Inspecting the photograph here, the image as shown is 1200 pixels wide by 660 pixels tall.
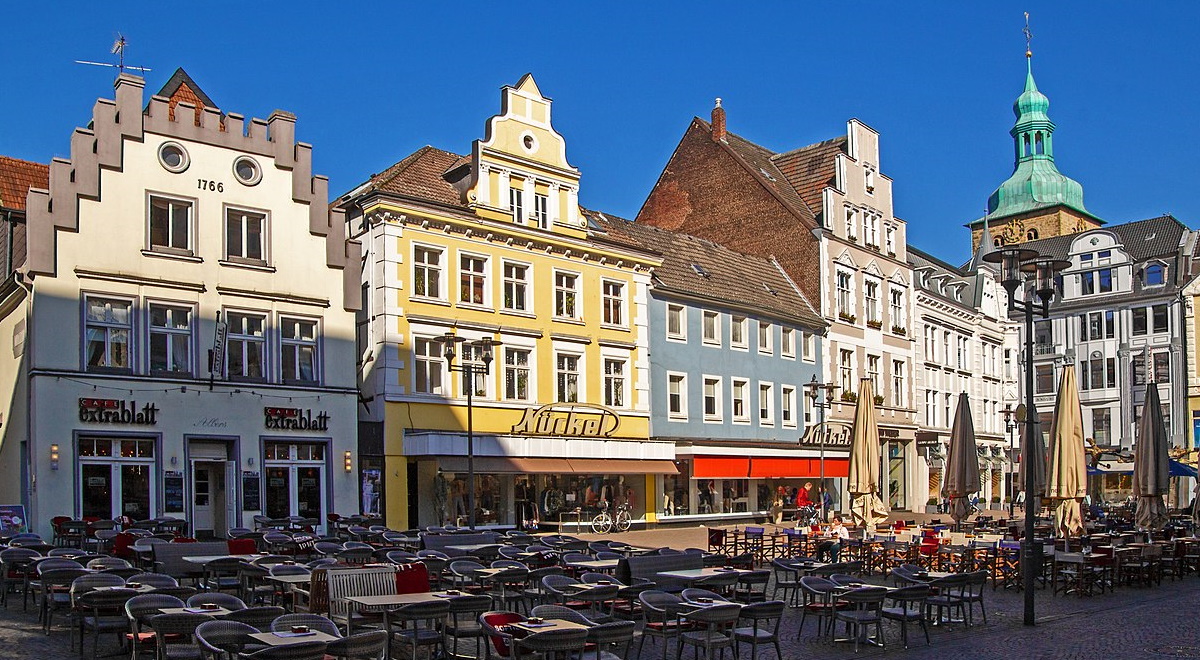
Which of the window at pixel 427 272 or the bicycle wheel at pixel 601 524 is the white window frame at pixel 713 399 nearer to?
the bicycle wheel at pixel 601 524

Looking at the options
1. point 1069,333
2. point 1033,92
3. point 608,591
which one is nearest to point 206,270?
point 608,591

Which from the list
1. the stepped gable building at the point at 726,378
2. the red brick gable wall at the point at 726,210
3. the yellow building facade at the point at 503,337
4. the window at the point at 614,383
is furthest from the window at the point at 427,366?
the red brick gable wall at the point at 726,210

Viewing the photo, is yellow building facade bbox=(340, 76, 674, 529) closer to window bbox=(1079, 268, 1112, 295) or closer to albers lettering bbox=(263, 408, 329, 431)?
albers lettering bbox=(263, 408, 329, 431)

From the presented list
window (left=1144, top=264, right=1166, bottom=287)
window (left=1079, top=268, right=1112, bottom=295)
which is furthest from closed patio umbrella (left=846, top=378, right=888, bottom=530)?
window (left=1079, top=268, right=1112, bottom=295)

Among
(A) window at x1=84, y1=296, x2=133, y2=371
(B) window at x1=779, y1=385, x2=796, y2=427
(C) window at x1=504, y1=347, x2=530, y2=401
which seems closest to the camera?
(A) window at x1=84, y1=296, x2=133, y2=371

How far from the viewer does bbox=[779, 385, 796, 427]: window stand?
160ft

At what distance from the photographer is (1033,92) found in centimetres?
11425

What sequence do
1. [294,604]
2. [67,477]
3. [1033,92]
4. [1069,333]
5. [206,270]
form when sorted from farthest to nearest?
[1033,92], [1069,333], [206,270], [67,477], [294,604]

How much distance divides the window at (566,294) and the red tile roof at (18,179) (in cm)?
1547

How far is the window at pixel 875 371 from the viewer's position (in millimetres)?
54219

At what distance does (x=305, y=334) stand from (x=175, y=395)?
13.5 ft

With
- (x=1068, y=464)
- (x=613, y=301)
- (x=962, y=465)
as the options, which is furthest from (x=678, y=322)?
(x=1068, y=464)

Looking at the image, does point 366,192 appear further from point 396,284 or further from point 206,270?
point 206,270

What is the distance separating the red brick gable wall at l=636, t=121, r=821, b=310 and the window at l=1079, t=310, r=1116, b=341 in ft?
92.3
